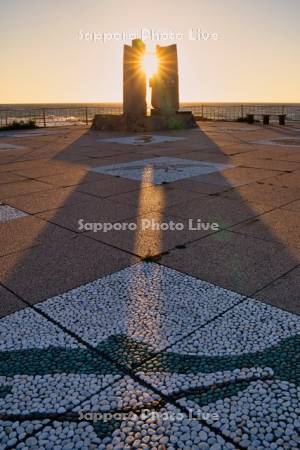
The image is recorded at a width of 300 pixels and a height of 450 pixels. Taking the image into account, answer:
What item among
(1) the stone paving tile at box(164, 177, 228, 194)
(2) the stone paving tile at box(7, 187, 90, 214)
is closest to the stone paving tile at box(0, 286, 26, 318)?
(2) the stone paving tile at box(7, 187, 90, 214)

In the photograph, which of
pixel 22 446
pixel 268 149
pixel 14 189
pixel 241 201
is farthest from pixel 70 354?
pixel 268 149

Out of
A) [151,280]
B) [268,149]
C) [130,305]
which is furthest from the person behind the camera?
[268,149]

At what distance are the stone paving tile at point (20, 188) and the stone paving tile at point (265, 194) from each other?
11.7 ft

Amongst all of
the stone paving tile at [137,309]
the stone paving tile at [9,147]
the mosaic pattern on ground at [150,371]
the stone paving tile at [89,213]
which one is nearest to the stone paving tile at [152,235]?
the stone paving tile at [89,213]

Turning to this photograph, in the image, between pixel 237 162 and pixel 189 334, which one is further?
pixel 237 162

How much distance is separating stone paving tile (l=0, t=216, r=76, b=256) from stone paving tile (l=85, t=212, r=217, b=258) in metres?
0.43

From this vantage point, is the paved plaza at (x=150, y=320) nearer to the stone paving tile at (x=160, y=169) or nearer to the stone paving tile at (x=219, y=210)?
the stone paving tile at (x=219, y=210)

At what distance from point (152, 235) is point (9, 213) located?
2.48 metres

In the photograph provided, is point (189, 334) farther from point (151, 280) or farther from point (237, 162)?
point (237, 162)

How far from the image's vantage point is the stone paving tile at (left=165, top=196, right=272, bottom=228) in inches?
232

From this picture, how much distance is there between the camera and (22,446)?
2119 mm

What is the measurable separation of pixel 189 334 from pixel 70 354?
2.85 ft

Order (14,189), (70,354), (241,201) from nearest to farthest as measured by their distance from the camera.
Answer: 1. (70,354)
2. (241,201)
3. (14,189)

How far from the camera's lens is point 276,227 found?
545cm
